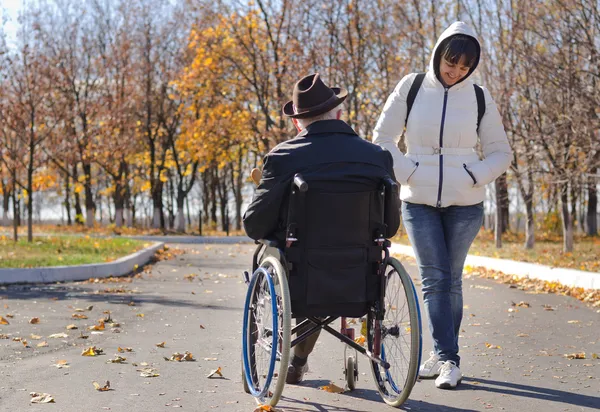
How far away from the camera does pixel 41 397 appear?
5.20m

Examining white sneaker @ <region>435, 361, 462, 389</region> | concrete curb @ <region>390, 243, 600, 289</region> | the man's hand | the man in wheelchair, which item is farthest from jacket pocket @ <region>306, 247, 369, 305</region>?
concrete curb @ <region>390, 243, 600, 289</region>

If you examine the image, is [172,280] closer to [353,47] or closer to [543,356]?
[543,356]

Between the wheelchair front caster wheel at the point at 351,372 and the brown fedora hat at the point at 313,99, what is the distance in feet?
4.62

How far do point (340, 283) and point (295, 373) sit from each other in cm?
98

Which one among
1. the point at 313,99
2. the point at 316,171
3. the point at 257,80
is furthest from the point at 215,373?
the point at 257,80

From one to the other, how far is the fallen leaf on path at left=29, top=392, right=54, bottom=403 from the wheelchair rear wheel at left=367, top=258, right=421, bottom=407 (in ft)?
5.75

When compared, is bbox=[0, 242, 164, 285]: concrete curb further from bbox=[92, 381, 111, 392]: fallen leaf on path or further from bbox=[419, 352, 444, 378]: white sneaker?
bbox=[419, 352, 444, 378]: white sneaker

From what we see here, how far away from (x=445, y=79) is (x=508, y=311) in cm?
498

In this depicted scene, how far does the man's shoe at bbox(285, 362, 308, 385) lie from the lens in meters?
5.59

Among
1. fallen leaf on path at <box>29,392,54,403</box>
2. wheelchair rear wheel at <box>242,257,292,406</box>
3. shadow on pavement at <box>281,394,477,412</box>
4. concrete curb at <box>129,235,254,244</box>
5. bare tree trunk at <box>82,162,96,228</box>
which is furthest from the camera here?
bare tree trunk at <box>82,162,96,228</box>

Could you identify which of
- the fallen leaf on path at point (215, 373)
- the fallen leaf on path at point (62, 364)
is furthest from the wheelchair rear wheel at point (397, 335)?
the fallen leaf on path at point (62, 364)

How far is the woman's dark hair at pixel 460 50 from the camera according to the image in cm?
564

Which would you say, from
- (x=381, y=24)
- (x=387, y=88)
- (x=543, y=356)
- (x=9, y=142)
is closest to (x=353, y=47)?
(x=381, y=24)

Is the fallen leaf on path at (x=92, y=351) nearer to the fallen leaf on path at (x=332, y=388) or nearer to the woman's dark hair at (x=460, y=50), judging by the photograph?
the fallen leaf on path at (x=332, y=388)
